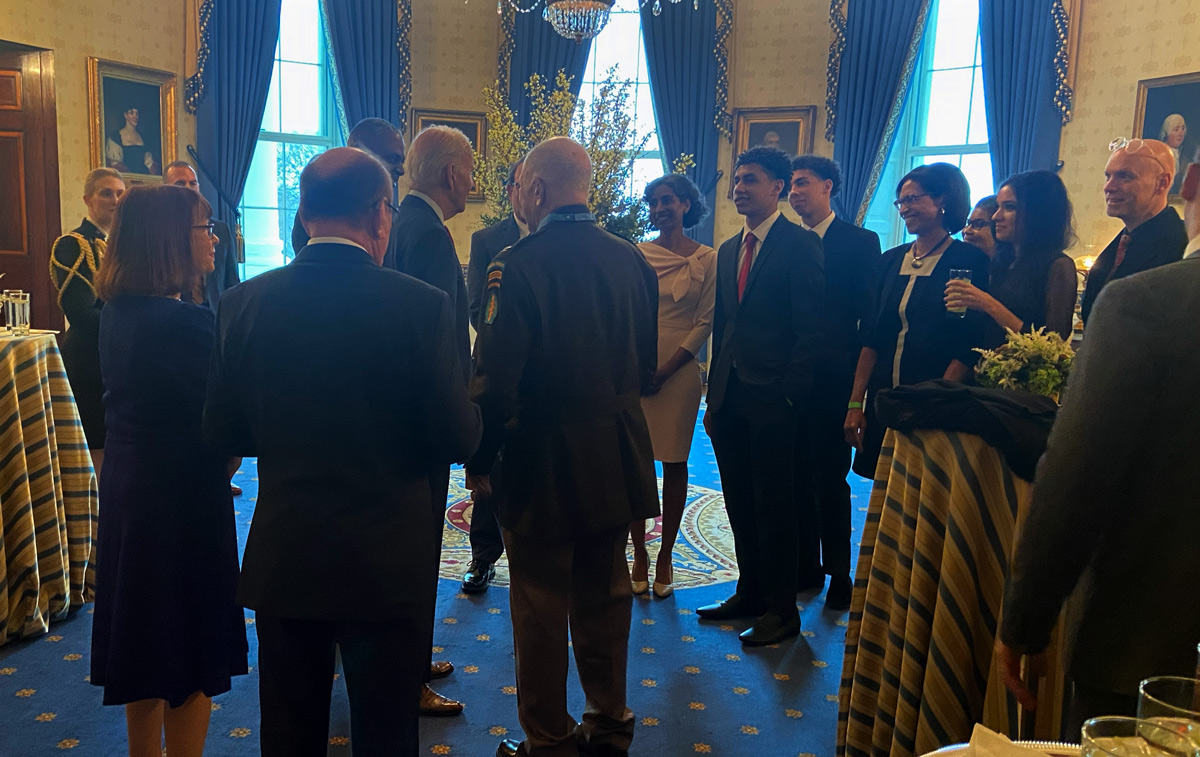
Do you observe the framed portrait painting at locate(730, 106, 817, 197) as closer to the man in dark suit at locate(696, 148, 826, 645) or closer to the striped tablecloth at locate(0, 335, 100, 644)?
the man in dark suit at locate(696, 148, 826, 645)

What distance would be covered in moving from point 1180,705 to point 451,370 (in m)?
1.28

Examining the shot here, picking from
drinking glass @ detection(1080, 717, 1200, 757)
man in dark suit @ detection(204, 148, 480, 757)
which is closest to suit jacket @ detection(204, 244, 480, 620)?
man in dark suit @ detection(204, 148, 480, 757)

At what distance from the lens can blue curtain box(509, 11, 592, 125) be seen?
967 cm

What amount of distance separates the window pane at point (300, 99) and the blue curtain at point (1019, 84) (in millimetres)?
6889

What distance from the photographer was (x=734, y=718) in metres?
2.68

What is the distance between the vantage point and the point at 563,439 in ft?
7.58

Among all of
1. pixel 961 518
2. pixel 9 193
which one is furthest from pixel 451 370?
pixel 9 193

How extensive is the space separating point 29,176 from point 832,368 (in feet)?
22.9

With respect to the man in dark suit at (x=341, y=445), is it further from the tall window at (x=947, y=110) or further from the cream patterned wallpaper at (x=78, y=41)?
the tall window at (x=947, y=110)

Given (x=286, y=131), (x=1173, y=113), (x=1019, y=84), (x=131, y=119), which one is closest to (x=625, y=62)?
(x=286, y=131)

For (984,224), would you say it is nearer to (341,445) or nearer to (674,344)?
(674,344)

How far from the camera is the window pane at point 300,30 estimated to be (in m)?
9.18

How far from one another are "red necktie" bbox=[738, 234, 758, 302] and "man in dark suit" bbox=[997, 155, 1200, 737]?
83.4 inches

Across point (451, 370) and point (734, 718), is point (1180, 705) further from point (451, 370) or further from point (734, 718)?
point (734, 718)
